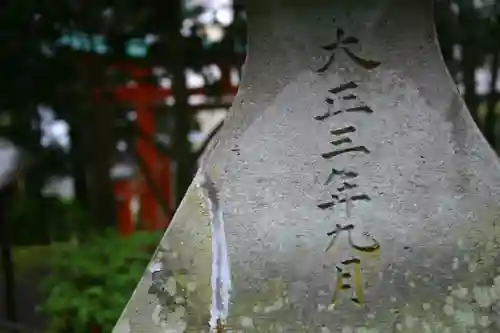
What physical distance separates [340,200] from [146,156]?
3541 millimetres

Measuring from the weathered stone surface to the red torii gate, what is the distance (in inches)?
85.5

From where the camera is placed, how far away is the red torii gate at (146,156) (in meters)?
4.15

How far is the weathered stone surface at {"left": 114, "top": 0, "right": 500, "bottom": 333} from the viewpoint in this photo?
1783 millimetres

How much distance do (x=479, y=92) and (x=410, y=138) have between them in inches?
110

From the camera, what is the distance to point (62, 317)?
8.93 feet

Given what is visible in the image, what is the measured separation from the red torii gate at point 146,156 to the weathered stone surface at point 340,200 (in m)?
2.17

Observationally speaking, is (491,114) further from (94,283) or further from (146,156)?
(94,283)

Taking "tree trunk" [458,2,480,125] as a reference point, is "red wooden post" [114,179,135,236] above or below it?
below

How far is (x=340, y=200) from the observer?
181 cm

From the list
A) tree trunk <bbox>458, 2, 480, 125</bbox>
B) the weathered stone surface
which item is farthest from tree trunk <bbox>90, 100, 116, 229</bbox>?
the weathered stone surface

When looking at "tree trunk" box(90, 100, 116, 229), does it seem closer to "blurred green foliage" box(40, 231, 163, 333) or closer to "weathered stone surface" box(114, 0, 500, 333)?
"blurred green foliage" box(40, 231, 163, 333)

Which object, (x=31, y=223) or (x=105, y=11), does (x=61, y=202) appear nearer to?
(x=31, y=223)

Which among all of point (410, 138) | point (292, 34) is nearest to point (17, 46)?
point (292, 34)

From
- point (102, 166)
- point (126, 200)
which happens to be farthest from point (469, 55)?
point (126, 200)
